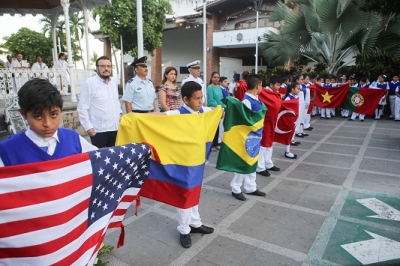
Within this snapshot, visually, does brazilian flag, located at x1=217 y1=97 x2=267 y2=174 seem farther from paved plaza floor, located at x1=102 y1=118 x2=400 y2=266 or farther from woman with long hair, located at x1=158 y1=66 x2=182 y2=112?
woman with long hair, located at x1=158 y1=66 x2=182 y2=112

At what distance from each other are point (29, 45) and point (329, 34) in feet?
130

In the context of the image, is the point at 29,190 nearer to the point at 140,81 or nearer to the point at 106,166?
the point at 106,166

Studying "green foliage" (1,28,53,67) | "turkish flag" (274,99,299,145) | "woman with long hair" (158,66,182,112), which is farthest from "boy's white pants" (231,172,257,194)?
"green foliage" (1,28,53,67)

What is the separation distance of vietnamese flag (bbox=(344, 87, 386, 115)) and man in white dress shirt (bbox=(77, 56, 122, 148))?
1053 centimetres

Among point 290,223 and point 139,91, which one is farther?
point 139,91

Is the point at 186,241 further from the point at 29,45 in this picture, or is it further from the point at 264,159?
the point at 29,45

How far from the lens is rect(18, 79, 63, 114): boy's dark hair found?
176 cm

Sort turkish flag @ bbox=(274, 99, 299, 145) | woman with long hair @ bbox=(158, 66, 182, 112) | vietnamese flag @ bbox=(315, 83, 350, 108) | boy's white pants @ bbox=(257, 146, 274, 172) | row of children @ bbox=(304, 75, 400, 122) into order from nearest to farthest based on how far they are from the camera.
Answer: woman with long hair @ bbox=(158, 66, 182, 112) < boy's white pants @ bbox=(257, 146, 274, 172) < turkish flag @ bbox=(274, 99, 299, 145) < row of children @ bbox=(304, 75, 400, 122) < vietnamese flag @ bbox=(315, 83, 350, 108)

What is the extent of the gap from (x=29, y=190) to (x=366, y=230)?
3.48m

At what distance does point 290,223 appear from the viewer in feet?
12.2

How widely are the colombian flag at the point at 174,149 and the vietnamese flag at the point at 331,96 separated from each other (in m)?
10.7

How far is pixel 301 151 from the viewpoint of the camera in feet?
24.4

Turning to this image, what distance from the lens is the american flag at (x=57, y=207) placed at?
1.64 m

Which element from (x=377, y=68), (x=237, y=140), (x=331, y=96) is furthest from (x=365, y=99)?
(x=237, y=140)
